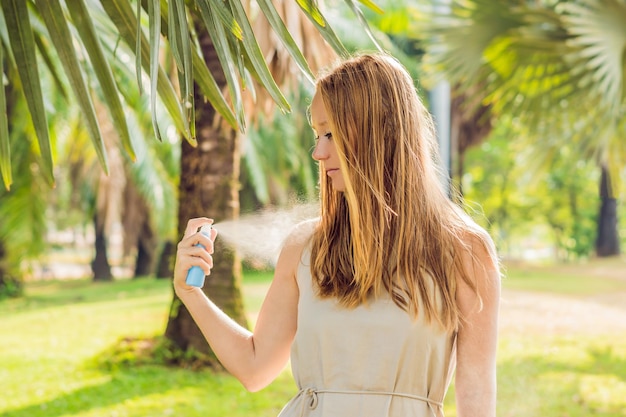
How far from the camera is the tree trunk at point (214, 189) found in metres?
7.41

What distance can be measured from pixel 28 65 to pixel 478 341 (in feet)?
5.15


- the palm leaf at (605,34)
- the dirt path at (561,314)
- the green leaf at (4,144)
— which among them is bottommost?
the dirt path at (561,314)

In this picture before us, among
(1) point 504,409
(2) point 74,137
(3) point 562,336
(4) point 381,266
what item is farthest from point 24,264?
(4) point 381,266

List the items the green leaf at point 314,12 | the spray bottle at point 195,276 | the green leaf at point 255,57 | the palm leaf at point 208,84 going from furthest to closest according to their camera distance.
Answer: the palm leaf at point 208,84 < the green leaf at point 314,12 < the green leaf at point 255,57 < the spray bottle at point 195,276

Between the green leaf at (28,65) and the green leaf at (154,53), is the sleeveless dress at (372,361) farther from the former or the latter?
the green leaf at (28,65)

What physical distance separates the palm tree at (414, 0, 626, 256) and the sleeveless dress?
598 cm

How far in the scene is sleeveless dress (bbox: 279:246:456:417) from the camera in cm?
186

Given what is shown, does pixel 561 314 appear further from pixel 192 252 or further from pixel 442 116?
pixel 192 252

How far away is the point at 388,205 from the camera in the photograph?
199 centimetres

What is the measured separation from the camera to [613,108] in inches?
320

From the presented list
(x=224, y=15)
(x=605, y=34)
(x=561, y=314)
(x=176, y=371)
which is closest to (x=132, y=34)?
(x=224, y=15)

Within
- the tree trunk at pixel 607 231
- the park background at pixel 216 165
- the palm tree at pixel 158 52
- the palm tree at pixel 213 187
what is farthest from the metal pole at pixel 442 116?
the tree trunk at pixel 607 231

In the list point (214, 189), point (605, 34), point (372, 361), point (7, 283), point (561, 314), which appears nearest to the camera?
point (372, 361)

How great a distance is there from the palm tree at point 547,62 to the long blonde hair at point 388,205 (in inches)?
228
